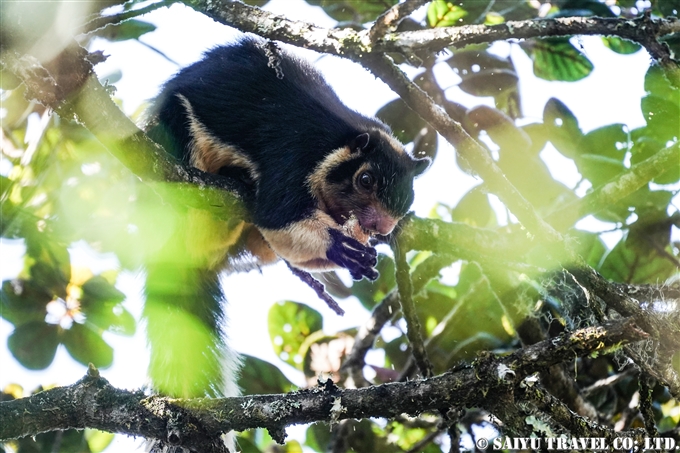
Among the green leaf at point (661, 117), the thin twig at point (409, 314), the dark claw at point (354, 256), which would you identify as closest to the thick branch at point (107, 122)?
the dark claw at point (354, 256)

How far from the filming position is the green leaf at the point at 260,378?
4.01 metres

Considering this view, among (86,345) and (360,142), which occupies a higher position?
(360,142)

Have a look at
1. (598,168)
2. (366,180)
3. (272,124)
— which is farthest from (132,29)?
(598,168)

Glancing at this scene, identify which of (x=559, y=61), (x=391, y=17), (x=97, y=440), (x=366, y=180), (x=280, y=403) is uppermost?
(x=559, y=61)

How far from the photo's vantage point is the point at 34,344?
4.01m

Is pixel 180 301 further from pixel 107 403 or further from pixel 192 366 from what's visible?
pixel 107 403

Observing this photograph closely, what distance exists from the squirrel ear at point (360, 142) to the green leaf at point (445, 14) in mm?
804

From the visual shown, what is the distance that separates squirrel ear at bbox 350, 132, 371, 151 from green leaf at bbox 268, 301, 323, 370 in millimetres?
1224

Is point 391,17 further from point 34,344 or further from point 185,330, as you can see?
point 34,344

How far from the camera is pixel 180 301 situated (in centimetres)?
390

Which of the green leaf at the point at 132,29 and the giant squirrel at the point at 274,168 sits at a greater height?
the green leaf at the point at 132,29

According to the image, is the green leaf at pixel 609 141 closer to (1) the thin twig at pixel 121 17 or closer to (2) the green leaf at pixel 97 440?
(1) the thin twig at pixel 121 17

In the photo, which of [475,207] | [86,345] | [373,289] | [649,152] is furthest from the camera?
[373,289]

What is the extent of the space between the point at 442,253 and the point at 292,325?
1.48 metres
